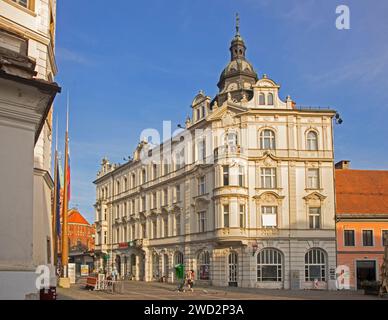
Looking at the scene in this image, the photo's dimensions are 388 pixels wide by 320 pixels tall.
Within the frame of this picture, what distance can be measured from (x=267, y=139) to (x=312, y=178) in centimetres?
522

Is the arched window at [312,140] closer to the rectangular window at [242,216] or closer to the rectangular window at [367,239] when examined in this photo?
the rectangular window at [242,216]

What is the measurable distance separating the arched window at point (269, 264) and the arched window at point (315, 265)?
2.31 metres

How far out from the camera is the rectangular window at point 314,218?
47469mm

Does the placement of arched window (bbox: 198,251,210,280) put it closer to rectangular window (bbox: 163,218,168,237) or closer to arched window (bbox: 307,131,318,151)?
rectangular window (bbox: 163,218,168,237)

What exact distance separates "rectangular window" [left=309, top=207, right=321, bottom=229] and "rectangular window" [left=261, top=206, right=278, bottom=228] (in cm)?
310

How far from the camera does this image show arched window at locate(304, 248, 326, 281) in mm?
46531

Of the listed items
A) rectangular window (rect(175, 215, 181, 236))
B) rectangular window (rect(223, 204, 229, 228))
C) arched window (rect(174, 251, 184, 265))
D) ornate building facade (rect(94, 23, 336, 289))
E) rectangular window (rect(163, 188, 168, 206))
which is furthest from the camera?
rectangular window (rect(163, 188, 168, 206))

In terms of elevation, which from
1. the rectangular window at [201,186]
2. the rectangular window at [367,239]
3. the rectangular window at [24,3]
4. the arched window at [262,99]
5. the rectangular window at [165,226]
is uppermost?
the arched window at [262,99]

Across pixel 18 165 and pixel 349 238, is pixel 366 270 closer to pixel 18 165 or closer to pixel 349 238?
pixel 349 238

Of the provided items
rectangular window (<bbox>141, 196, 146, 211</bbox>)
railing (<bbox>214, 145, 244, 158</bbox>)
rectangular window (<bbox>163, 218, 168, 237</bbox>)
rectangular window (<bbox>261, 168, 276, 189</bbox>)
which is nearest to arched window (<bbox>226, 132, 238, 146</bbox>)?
railing (<bbox>214, 145, 244, 158</bbox>)

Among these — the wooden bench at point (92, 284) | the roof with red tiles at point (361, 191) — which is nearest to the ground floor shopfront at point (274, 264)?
the roof with red tiles at point (361, 191)

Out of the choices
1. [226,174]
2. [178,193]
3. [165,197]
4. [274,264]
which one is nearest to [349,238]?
[274,264]

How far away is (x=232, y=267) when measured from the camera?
47.7 meters
